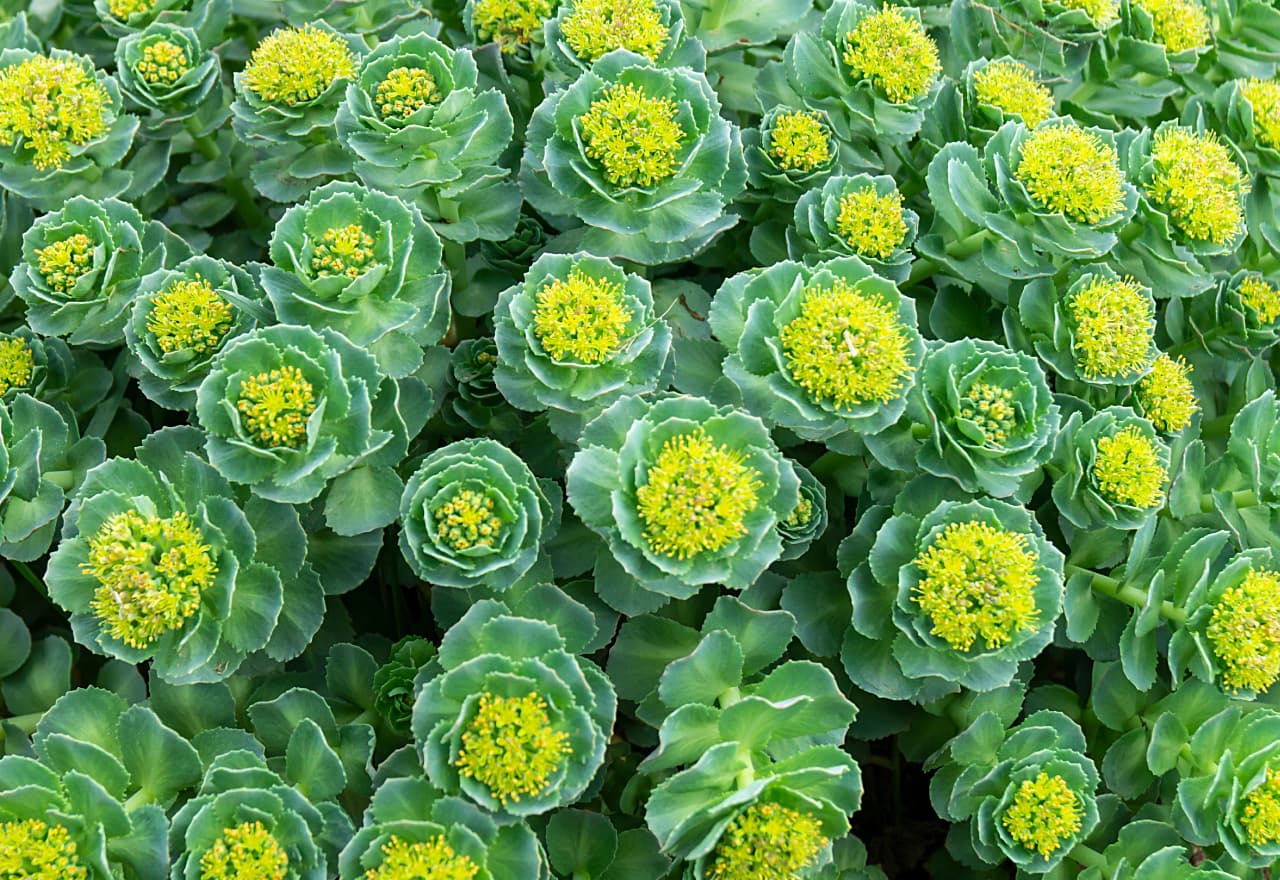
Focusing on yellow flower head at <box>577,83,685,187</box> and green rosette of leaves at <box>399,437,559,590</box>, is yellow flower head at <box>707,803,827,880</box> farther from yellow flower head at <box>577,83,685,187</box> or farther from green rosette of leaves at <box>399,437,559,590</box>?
yellow flower head at <box>577,83,685,187</box>

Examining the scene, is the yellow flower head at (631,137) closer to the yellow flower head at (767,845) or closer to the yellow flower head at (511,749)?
the yellow flower head at (511,749)

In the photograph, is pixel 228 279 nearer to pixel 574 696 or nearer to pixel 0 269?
pixel 0 269

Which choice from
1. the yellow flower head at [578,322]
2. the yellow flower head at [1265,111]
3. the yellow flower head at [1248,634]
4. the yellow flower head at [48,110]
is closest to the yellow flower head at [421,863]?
the yellow flower head at [578,322]

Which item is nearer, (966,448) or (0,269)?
(966,448)

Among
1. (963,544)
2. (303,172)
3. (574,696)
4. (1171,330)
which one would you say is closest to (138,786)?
(574,696)

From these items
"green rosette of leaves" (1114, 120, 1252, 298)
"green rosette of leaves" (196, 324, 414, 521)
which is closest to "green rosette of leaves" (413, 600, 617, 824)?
"green rosette of leaves" (196, 324, 414, 521)
